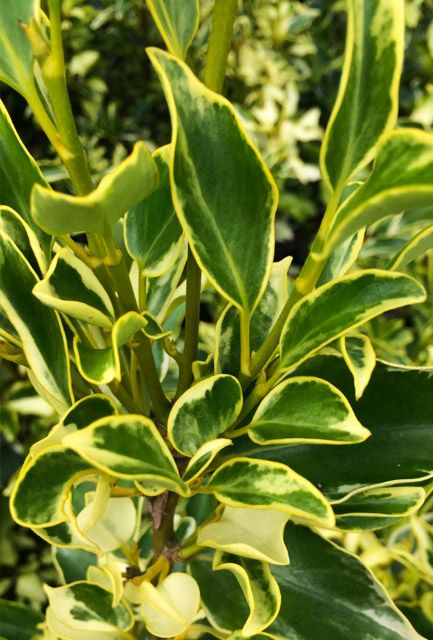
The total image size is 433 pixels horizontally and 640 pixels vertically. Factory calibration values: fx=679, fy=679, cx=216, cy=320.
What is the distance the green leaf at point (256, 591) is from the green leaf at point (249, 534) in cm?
2

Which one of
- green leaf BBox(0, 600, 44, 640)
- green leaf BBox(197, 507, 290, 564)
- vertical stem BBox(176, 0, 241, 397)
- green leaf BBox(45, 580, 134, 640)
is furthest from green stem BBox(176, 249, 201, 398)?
green leaf BBox(0, 600, 44, 640)

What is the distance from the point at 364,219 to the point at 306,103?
1.68 meters

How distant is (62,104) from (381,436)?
32cm

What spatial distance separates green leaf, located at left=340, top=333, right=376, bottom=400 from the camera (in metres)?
0.40

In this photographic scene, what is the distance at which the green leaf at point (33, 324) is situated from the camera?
449 mm

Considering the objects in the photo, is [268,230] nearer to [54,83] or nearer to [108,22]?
[54,83]

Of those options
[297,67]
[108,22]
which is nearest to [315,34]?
[297,67]

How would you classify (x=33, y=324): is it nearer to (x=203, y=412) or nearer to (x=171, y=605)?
(x=203, y=412)

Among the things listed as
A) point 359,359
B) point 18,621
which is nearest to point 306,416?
point 359,359

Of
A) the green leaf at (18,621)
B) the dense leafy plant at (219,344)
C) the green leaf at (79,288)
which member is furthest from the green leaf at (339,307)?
the green leaf at (18,621)

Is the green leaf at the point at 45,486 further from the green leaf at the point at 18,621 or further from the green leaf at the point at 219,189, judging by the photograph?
the green leaf at the point at 18,621

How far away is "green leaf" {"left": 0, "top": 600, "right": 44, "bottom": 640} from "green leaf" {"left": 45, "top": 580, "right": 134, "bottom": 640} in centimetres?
23

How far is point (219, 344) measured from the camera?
0.51 metres

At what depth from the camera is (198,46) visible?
4.49ft
